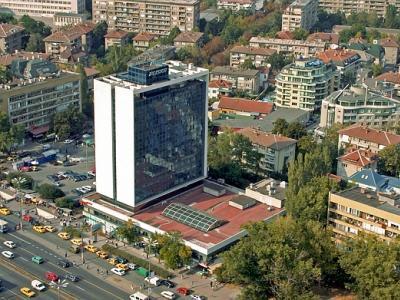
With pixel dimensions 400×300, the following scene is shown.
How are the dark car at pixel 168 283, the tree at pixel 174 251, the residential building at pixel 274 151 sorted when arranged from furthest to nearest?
1. the residential building at pixel 274 151
2. the tree at pixel 174 251
3. the dark car at pixel 168 283

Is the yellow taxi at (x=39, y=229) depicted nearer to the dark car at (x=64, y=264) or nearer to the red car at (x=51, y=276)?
the dark car at (x=64, y=264)

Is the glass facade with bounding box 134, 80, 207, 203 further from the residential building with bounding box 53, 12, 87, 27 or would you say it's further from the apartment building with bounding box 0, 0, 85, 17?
the apartment building with bounding box 0, 0, 85, 17

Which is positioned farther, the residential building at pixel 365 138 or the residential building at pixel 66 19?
the residential building at pixel 66 19

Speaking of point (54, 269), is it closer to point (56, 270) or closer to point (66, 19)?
point (56, 270)

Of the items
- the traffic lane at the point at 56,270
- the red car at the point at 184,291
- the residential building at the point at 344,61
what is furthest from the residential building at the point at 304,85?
the red car at the point at 184,291

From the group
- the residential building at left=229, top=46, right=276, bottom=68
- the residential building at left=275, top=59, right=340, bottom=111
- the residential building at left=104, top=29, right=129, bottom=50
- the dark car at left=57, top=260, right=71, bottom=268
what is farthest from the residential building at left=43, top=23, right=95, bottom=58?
the dark car at left=57, top=260, right=71, bottom=268

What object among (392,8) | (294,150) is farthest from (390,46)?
(294,150)

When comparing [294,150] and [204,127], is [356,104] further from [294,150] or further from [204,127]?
[204,127]
